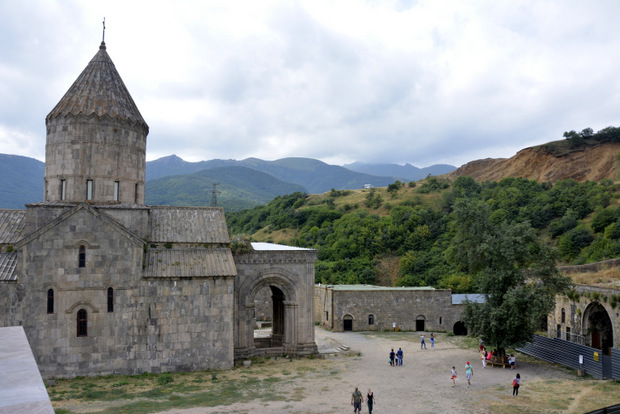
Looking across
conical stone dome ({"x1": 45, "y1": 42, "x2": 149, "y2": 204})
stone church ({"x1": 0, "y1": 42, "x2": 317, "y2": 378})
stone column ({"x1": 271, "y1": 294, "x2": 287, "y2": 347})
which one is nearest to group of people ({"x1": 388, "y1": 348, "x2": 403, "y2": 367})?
stone column ({"x1": 271, "y1": 294, "x2": 287, "y2": 347})

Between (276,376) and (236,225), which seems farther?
(236,225)

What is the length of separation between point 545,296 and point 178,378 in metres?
17.6

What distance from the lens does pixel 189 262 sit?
2152cm

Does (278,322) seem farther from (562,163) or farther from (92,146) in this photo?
(562,163)

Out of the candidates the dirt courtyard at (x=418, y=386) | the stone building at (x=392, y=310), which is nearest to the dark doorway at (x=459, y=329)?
the stone building at (x=392, y=310)

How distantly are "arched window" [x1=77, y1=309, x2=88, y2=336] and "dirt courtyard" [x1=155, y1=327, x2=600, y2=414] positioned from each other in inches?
267

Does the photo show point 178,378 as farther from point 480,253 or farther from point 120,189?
point 480,253

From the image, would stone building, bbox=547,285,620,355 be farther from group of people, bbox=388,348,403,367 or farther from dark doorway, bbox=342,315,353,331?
dark doorway, bbox=342,315,353,331

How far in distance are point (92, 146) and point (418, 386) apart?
18023 mm

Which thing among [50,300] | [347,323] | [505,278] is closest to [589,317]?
[505,278]

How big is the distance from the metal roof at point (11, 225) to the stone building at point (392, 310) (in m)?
20.2

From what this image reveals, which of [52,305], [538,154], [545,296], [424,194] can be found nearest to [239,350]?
[52,305]

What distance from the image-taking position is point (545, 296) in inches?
873

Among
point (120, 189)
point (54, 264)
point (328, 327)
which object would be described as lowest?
point (328, 327)
